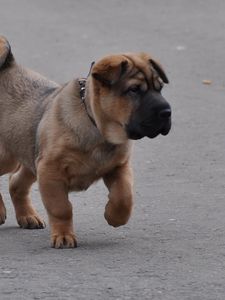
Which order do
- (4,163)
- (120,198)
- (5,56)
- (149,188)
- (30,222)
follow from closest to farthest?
(120,198) → (30,222) → (4,163) → (5,56) → (149,188)

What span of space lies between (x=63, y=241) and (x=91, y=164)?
0.50 metres

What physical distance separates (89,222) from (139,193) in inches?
38.1

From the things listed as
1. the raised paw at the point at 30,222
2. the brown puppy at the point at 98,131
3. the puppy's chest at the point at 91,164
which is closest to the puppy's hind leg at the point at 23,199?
the raised paw at the point at 30,222

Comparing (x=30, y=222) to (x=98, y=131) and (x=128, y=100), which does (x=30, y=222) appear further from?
(x=128, y=100)

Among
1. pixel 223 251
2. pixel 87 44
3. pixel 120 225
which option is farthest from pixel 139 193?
pixel 87 44

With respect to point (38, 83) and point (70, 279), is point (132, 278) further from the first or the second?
point (38, 83)

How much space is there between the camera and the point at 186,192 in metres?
8.98

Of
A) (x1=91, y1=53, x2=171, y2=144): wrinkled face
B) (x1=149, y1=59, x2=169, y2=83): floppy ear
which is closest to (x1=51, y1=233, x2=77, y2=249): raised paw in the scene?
(x1=91, y1=53, x2=171, y2=144): wrinkled face

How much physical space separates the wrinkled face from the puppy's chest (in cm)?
10

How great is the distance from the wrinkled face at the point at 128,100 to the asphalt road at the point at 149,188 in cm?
71

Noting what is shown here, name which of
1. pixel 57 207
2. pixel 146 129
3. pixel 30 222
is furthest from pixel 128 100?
pixel 30 222

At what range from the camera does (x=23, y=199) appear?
26.9 feet

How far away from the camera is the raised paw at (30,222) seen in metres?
8.01

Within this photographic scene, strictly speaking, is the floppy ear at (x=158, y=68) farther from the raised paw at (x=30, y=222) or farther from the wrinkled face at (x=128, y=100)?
the raised paw at (x=30, y=222)
